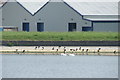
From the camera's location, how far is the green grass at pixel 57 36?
3214 inches

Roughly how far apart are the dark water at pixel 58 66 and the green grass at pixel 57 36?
9.55 meters

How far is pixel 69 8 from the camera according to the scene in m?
90.9

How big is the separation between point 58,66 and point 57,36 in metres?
19.7

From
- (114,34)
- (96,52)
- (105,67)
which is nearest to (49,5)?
(114,34)

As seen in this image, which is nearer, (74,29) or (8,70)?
(8,70)

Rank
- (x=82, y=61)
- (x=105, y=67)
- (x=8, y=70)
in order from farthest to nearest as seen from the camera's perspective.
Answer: (x=82, y=61)
(x=105, y=67)
(x=8, y=70)

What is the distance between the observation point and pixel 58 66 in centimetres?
6384

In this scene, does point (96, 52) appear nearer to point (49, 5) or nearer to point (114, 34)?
point (114, 34)

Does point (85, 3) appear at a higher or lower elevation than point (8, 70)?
higher

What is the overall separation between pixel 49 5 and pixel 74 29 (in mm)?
3866

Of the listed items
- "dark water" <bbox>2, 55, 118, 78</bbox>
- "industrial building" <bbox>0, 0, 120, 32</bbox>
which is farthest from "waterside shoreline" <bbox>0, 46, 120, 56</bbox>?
"industrial building" <bbox>0, 0, 120, 32</bbox>

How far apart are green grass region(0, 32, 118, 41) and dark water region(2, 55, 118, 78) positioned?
955 centimetres

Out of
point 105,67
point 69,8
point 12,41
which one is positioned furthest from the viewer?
point 69,8

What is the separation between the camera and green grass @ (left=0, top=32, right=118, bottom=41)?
81.6 m
